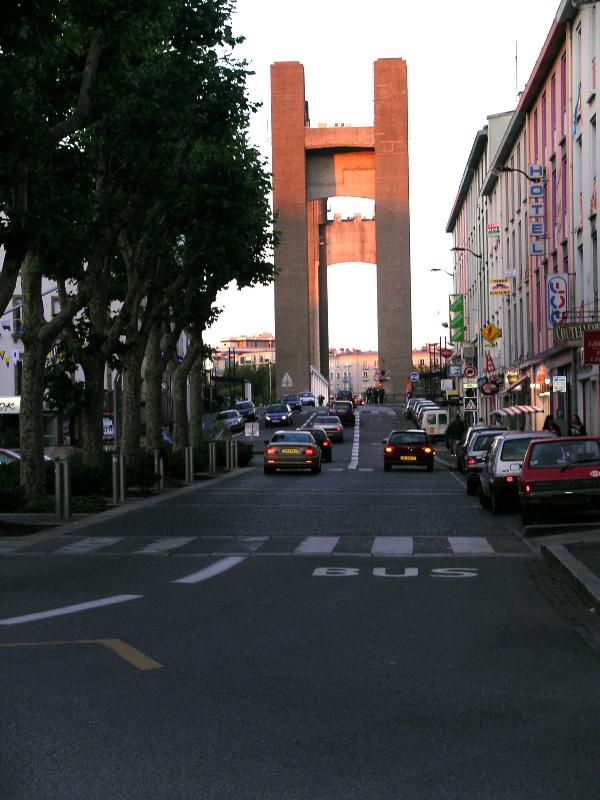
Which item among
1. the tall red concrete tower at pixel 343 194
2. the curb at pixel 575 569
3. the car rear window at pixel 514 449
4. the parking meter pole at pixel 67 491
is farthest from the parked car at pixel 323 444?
the tall red concrete tower at pixel 343 194

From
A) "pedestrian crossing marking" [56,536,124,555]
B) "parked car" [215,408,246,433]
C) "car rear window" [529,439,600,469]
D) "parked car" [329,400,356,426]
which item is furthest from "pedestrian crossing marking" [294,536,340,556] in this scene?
"parked car" [329,400,356,426]

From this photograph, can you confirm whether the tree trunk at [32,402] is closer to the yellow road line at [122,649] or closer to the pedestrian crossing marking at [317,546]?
the pedestrian crossing marking at [317,546]

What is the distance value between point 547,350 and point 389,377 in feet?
258

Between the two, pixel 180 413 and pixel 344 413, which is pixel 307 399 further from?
pixel 180 413

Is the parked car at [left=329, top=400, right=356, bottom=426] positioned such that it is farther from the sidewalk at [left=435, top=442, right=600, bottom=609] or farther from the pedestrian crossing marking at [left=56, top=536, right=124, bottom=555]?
the pedestrian crossing marking at [left=56, top=536, right=124, bottom=555]

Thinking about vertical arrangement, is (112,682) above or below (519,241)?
below

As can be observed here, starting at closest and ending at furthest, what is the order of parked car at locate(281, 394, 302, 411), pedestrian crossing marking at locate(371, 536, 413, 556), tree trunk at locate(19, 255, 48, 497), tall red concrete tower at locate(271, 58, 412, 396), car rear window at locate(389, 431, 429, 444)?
1. pedestrian crossing marking at locate(371, 536, 413, 556)
2. tree trunk at locate(19, 255, 48, 497)
3. car rear window at locate(389, 431, 429, 444)
4. parked car at locate(281, 394, 302, 411)
5. tall red concrete tower at locate(271, 58, 412, 396)

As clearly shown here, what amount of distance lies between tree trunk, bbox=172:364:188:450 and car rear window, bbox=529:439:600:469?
26431 millimetres

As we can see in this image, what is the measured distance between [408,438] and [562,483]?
1109 inches

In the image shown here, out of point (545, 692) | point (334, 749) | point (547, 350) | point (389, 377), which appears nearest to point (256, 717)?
point (334, 749)

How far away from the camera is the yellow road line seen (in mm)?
8664

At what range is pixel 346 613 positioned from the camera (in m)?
11.8

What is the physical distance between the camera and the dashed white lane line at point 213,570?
1501 centimetres

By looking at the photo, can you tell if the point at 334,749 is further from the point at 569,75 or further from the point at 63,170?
the point at 569,75
